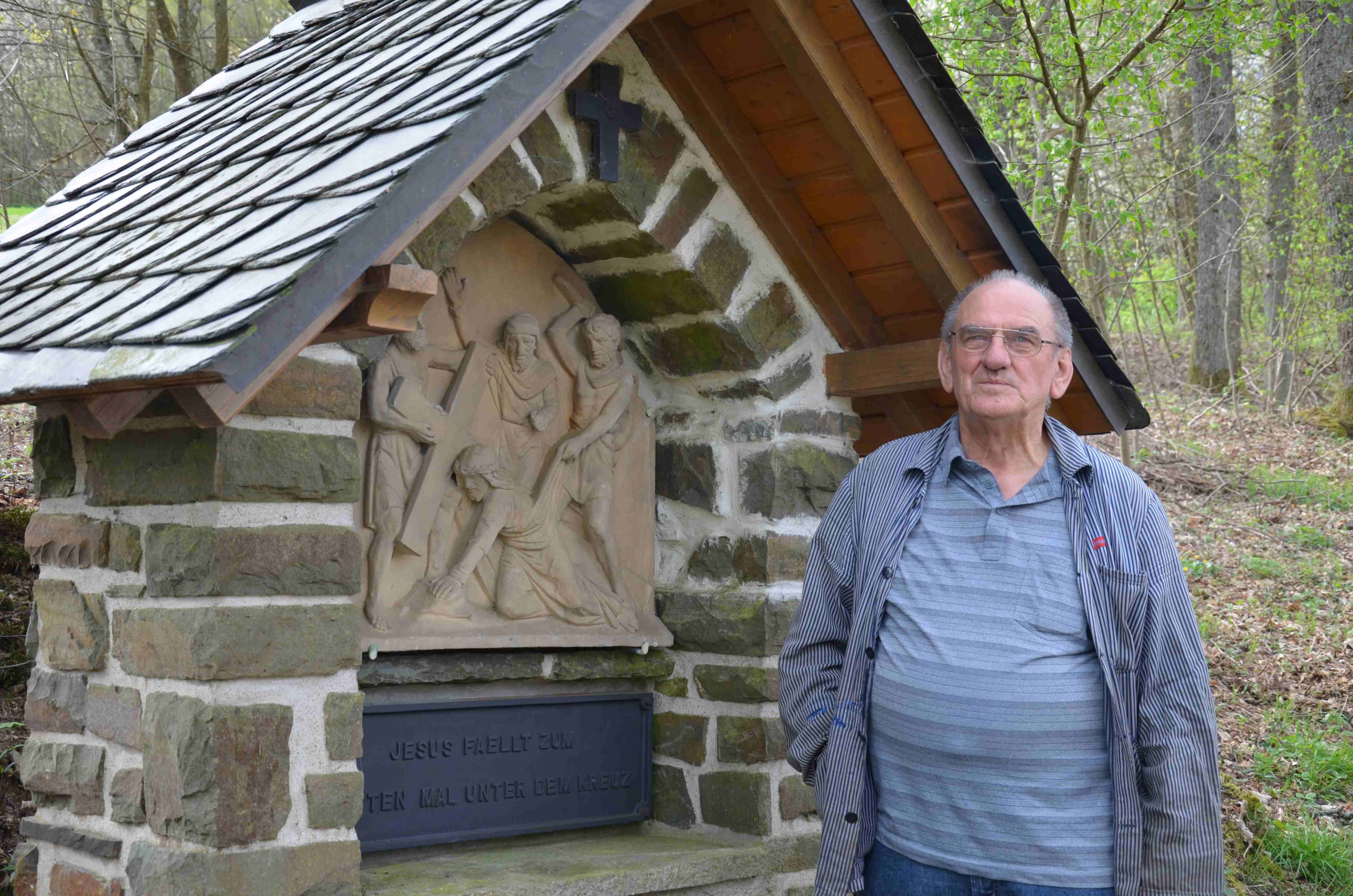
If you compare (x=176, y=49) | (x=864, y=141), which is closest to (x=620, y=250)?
(x=864, y=141)

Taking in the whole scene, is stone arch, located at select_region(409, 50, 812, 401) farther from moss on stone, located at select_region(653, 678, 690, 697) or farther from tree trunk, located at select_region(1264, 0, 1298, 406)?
tree trunk, located at select_region(1264, 0, 1298, 406)

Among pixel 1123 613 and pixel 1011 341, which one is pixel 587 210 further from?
pixel 1123 613

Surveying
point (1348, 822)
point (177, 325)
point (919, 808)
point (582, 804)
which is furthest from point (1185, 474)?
point (177, 325)

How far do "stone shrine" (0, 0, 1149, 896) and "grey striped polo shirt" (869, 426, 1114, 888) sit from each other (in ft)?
2.78

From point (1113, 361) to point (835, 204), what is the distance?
90cm

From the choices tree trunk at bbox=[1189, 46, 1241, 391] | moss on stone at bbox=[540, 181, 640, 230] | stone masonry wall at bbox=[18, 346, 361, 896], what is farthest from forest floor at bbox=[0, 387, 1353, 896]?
moss on stone at bbox=[540, 181, 640, 230]

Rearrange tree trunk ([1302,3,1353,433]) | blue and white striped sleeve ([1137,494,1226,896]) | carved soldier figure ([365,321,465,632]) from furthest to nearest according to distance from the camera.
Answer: tree trunk ([1302,3,1353,433]), carved soldier figure ([365,321,465,632]), blue and white striped sleeve ([1137,494,1226,896])

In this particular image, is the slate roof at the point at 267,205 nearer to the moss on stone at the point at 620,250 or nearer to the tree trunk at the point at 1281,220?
the moss on stone at the point at 620,250

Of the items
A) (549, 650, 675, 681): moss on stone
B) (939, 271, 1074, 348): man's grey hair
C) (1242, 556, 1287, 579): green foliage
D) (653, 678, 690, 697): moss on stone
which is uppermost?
(939, 271, 1074, 348): man's grey hair

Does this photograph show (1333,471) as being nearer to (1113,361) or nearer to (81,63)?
(1113,361)

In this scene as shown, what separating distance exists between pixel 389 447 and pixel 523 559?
0.55 metres

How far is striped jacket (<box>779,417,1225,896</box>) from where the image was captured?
2.19 meters

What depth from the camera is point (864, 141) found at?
3213 millimetres

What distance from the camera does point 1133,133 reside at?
30.1ft
